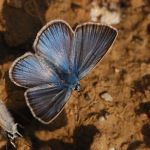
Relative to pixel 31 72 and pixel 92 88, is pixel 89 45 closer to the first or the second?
pixel 92 88

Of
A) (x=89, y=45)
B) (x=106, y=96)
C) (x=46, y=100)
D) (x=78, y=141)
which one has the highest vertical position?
(x=89, y=45)

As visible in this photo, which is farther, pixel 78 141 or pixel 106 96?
pixel 106 96

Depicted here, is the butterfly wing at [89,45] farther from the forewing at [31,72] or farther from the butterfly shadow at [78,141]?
the butterfly shadow at [78,141]

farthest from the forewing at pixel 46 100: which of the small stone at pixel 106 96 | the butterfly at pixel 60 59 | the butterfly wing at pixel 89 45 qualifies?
the small stone at pixel 106 96

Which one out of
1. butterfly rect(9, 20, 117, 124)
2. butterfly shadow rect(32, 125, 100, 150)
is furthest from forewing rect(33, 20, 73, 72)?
butterfly shadow rect(32, 125, 100, 150)

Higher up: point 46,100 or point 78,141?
point 46,100

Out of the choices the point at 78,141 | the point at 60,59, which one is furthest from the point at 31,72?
the point at 78,141

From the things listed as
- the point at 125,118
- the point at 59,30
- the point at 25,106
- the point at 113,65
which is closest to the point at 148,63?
the point at 113,65
